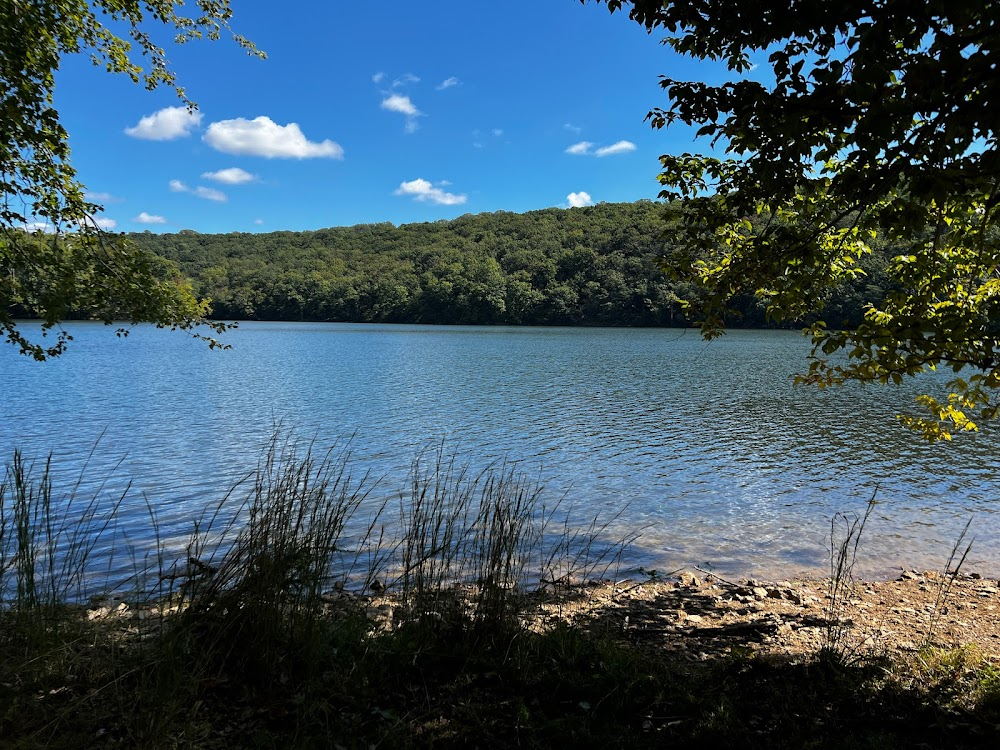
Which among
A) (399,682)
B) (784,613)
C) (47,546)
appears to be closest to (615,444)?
(784,613)

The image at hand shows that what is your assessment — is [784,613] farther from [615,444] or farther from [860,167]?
[615,444]

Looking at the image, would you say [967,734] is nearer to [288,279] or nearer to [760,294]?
[760,294]

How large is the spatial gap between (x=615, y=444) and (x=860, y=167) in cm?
1403

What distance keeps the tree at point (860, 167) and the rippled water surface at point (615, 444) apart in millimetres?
4579

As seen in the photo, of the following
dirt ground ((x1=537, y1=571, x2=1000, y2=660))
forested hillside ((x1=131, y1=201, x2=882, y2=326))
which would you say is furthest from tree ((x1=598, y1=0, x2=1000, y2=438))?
forested hillside ((x1=131, y1=201, x2=882, y2=326))

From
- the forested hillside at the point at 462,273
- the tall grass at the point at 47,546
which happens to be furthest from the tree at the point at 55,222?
the forested hillside at the point at 462,273

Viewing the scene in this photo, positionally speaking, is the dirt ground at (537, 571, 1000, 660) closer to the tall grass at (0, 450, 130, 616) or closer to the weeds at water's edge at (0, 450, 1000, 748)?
the weeds at water's edge at (0, 450, 1000, 748)

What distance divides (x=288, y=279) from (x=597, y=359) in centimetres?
11303

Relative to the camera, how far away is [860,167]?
11.7 feet

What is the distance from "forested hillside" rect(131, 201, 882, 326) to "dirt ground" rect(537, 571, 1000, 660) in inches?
3782

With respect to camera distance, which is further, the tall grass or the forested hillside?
the forested hillside

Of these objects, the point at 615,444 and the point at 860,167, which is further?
the point at 615,444

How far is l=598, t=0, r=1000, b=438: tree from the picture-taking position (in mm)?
2992

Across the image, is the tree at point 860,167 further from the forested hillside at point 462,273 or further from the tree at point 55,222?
the forested hillside at point 462,273
